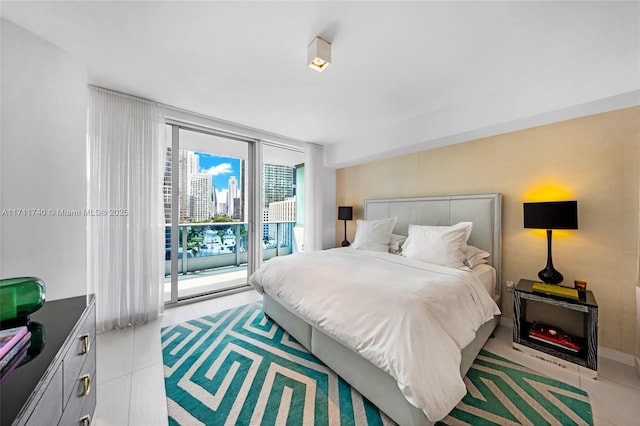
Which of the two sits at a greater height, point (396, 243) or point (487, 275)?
point (396, 243)

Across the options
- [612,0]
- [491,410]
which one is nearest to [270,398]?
[491,410]

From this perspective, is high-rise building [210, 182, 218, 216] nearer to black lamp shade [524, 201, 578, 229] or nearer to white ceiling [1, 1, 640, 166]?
white ceiling [1, 1, 640, 166]

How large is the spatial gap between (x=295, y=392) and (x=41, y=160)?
101 inches

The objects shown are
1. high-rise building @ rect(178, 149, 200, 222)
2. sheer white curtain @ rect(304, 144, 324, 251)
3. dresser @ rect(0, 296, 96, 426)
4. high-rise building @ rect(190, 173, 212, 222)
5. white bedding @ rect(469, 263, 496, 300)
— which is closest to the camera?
dresser @ rect(0, 296, 96, 426)

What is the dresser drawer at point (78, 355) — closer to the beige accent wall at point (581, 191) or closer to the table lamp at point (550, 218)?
the table lamp at point (550, 218)

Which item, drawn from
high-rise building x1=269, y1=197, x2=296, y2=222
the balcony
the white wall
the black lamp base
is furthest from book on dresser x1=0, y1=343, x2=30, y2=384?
high-rise building x1=269, y1=197, x2=296, y2=222

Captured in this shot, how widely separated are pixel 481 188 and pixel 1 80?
4.28m

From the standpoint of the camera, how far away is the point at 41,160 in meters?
1.81

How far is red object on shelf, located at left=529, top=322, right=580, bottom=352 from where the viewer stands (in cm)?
197

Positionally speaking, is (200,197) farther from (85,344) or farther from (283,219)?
(85,344)

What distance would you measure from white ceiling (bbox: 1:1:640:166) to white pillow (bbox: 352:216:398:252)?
130 centimetres

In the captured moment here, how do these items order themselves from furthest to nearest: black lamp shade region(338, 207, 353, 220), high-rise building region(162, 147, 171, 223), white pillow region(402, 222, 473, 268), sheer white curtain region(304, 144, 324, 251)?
sheer white curtain region(304, 144, 324, 251) → black lamp shade region(338, 207, 353, 220) → high-rise building region(162, 147, 171, 223) → white pillow region(402, 222, 473, 268)

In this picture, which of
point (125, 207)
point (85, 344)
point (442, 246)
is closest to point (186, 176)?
point (125, 207)

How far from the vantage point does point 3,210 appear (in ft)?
5.29
